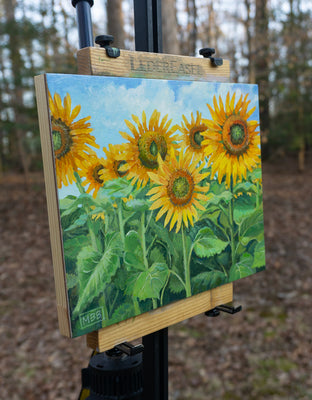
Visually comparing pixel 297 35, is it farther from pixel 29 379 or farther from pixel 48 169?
pixel 48 169

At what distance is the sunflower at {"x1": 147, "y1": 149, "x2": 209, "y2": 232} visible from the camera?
93 cm

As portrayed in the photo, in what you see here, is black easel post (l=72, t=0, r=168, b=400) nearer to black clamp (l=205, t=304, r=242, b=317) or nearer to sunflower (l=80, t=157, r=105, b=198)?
black clamp (l=205, t=304, r=242, b=317)

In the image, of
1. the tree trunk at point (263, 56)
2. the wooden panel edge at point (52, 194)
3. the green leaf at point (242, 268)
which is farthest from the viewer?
the tree trunk at point (263, 56)

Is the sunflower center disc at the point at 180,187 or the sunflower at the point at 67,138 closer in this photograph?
the sunflower at the point at 67,138

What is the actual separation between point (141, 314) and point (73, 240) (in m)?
0.27

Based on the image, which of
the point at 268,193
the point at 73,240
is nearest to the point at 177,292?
the point at 73,240

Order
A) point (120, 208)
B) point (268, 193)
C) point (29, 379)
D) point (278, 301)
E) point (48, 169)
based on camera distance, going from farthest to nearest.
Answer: point (268, 193)
point (278, 301)
point (29, 379)
point (120, 208)
point (48, 169)

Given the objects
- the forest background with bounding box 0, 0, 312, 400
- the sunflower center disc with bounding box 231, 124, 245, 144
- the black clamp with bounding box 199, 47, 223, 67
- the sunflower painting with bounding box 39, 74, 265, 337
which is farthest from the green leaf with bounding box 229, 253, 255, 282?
the forest background with bounding box 0, 0, 312, 400

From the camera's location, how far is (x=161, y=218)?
938 millimetres

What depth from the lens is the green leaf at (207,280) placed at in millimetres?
1030

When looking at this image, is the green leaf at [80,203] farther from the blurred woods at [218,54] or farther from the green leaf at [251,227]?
the blurred woods at [218,54]

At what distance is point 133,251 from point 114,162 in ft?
0.67

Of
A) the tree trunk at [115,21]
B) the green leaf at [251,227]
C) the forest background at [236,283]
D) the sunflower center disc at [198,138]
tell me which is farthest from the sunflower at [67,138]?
the tree trunk at [115,21]

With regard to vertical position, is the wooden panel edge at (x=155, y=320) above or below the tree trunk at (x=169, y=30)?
below
